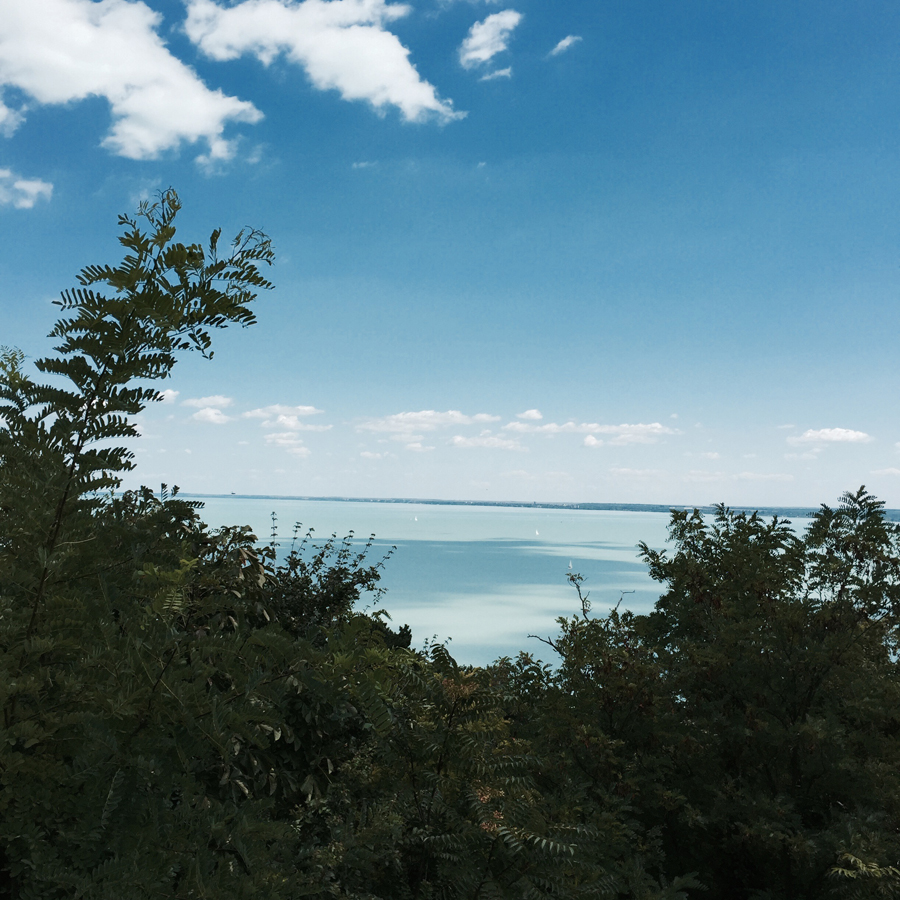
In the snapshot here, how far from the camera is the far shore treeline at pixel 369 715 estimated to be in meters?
2.03

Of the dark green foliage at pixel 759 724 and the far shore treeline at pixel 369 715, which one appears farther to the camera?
the dark green foliage at pixel 759 724

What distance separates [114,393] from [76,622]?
751mm

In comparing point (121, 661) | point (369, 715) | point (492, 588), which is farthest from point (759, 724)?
point (492, 588)

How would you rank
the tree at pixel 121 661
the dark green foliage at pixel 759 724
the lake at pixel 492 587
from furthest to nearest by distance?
the lake at pixel 492 587, the dark green foliage at pixel 759 724, the tree at pixel 121 661

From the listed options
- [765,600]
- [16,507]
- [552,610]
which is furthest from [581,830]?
[552,610]

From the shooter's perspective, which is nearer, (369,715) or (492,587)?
(369,715)

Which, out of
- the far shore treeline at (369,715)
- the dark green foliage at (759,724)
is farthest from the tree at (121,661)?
the dark green foliage at (759,724)

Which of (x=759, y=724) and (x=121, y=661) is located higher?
(x=121, y=661)

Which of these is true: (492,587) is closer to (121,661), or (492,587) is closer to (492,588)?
(492,588)

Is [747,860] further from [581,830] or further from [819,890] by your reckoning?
[581,830]

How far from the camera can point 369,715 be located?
9.13ft

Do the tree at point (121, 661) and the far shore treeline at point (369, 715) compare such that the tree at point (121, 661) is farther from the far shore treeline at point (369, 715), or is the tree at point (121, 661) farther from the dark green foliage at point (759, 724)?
the dark green foliage at point (759, 724)

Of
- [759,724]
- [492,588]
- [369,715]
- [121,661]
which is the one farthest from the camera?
Result: [492,588]

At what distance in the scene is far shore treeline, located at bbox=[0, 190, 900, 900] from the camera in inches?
79.7
